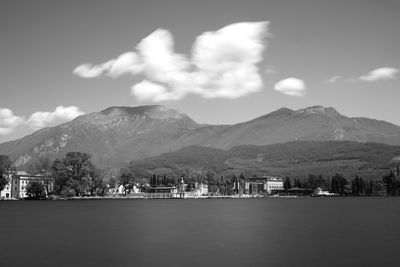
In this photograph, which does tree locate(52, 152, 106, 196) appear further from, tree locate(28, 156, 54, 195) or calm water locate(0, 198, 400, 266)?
calm water locate(0, 198, 400, 266)

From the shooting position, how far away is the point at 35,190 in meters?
190

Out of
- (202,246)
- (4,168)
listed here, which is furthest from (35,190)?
(202,246)

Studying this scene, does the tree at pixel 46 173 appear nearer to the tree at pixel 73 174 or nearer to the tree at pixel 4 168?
the tree at pixel 73 174

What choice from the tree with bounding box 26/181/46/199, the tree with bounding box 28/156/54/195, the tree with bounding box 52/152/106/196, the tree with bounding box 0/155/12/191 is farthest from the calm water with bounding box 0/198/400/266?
the tree with bounding box 28/156/54/195

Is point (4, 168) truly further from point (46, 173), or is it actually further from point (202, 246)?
point (202, 246)

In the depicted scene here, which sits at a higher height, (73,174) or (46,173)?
(46,173)

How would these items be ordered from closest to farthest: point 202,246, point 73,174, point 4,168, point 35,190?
point 202,246, point 4,168, point 73,174, point 35,190

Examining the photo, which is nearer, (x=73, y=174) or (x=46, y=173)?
(x=73, y=174)

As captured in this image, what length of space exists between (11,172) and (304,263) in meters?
157

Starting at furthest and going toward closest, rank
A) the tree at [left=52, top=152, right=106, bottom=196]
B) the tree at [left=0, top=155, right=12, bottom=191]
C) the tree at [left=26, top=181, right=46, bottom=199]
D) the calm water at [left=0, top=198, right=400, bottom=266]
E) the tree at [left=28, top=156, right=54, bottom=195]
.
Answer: the tree at [left=28, top=156, right=54, bottom=195], the tree at [left=26, top=181, right=46, bottom=199], the tree at [left=52, top=152, right=106, bottom=196], the tree at [left=0, top=155, right=12, bottom=191], the calm water at [left=0, top=198, right=400, bottom=266]

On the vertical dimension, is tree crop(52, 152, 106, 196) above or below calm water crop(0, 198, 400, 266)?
above

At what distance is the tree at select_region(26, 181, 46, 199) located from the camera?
7446 inches

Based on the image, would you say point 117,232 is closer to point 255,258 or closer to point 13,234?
point 13,234

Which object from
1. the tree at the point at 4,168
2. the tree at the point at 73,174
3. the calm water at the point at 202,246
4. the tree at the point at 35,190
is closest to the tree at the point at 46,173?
the tree at the point at 35,190
